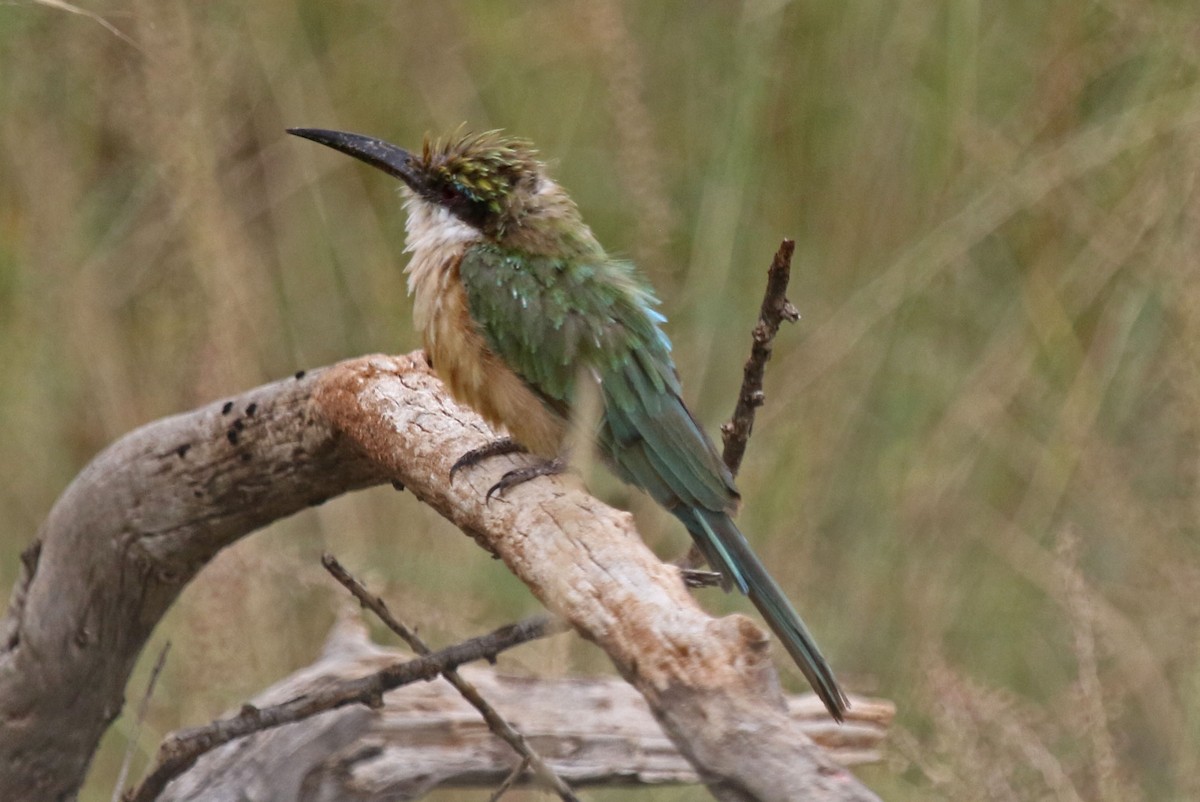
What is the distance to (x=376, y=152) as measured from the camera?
2.84 metres

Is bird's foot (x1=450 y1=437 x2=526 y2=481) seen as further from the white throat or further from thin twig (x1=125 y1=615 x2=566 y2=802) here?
the white throat

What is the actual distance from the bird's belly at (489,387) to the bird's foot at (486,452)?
0.03m

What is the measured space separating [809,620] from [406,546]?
0.98m

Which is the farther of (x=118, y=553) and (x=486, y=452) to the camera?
(x=118, y=553)

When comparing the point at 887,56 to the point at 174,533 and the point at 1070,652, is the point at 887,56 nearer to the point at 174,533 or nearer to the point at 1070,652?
the point at 1070,652

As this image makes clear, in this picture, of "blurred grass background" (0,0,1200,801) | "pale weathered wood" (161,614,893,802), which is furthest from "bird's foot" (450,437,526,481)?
"blurred grass background" (0,0,1200,801)

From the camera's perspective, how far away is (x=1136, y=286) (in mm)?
3887

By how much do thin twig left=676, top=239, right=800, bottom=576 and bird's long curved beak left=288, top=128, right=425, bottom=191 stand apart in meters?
0.85

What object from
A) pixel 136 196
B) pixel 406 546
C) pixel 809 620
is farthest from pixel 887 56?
pixel 136 196

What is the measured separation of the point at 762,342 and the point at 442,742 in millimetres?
1032

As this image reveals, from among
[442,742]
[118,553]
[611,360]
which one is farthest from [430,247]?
[442,742]

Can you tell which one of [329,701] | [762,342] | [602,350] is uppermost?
[762,342]

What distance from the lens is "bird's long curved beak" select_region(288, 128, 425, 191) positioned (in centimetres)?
280

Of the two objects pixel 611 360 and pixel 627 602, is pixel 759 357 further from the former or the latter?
pixel 611 360
